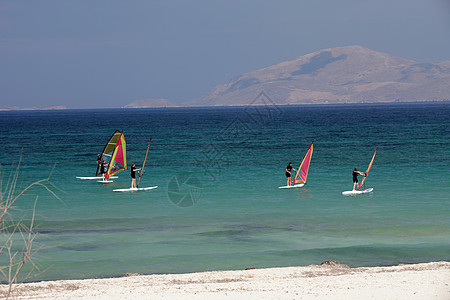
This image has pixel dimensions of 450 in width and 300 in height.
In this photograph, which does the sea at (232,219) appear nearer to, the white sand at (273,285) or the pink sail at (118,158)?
the pink sail at (118,158)

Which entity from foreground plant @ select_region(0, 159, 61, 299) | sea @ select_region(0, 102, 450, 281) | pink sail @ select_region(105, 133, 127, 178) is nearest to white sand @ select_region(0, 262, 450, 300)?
foreground plant @ select_region(0, 159, 61, 299)

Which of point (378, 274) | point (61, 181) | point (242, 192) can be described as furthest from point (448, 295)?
point (61, 181)

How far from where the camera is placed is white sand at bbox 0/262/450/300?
42.2 feet

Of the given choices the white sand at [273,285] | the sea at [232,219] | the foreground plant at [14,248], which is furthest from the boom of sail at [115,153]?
the white sand at [273,285]

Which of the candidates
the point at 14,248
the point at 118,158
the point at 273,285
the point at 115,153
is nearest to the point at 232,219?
the point at 14,248

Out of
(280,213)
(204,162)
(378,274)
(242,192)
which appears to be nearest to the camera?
(378,274)

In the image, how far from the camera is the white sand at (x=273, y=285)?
1286 cm

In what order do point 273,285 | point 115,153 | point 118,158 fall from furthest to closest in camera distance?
point 118,158 → point 115,153 → point 273,285

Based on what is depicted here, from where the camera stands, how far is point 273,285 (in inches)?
548

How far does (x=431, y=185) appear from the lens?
109 ft

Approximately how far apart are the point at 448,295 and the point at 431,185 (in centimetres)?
2185

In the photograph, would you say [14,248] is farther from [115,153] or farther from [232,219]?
[115,153]

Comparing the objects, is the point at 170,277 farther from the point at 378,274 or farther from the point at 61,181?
the point at 61,181

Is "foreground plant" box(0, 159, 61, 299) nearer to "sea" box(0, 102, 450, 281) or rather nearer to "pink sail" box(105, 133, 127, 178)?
"sea" box(0, 102, 450, 281)
